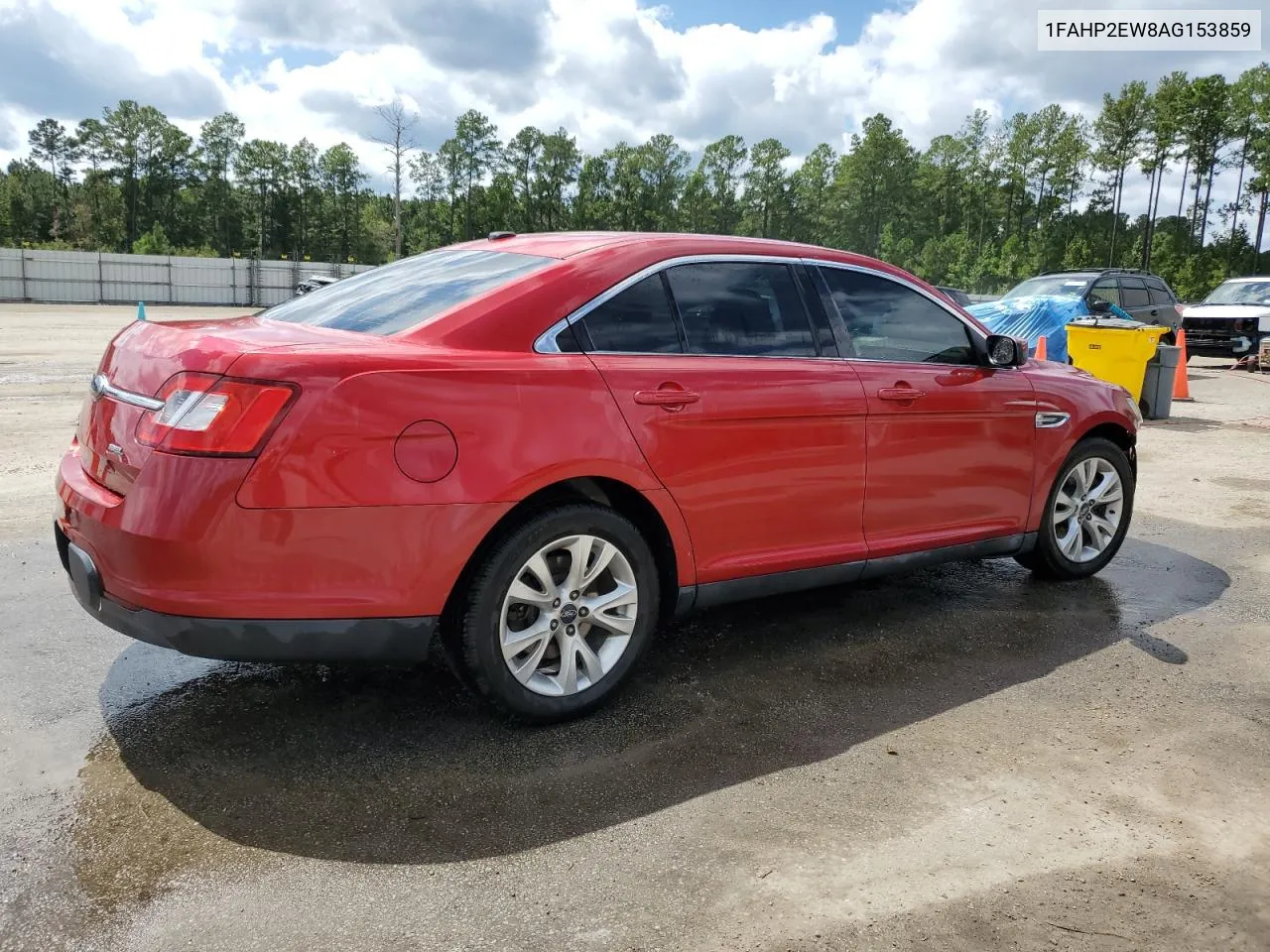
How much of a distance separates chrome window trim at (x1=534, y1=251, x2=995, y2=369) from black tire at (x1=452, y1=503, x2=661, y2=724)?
56cm

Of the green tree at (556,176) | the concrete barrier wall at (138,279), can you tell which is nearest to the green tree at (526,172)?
the green tree at (556,176)

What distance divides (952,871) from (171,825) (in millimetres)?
2108

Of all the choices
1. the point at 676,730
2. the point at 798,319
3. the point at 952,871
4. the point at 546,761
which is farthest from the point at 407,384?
the point at 952,871

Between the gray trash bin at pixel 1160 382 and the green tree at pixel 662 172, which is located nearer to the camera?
the gray trash bin at pixel 1160 382

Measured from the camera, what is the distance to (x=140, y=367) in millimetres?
3035

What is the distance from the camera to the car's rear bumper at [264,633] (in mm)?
2783

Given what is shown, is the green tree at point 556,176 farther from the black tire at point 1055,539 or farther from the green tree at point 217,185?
the black tire at point 1055,539

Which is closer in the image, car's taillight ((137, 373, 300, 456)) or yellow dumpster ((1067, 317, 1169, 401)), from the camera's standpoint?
car's taillight ((137, 373, 300, 456))

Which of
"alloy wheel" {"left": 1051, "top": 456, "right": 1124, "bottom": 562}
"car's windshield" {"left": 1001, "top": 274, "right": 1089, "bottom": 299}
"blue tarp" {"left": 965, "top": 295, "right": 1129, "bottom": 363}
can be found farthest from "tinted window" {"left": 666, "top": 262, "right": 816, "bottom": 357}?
"car's windshield" {"left": 1001, "top": 274, "right": 1089, "bottom": 299}

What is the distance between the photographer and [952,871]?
8.49ft

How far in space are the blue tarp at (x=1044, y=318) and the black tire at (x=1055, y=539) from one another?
9.94 meters

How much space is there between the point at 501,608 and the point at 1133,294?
54.8 feet

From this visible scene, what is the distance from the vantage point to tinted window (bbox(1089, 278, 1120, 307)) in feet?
53.1

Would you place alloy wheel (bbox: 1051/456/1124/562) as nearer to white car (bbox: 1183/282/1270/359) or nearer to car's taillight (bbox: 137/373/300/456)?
car's taillight (bbox: 137/373/300/456)
